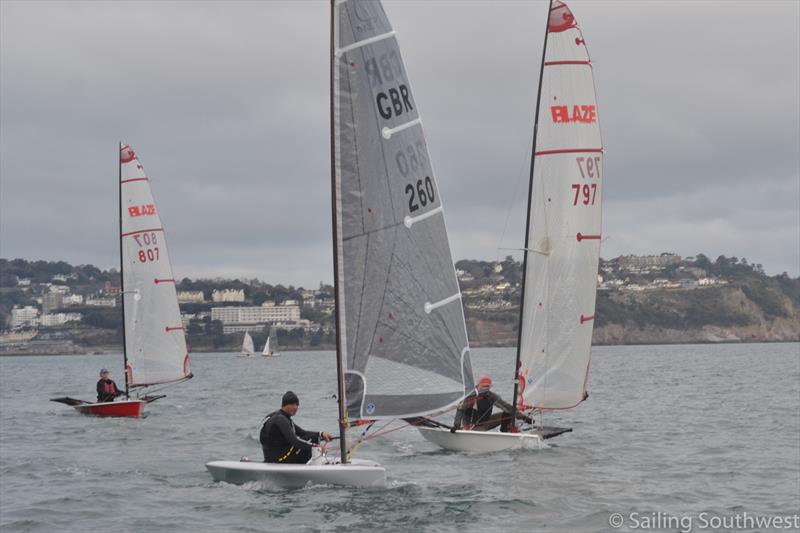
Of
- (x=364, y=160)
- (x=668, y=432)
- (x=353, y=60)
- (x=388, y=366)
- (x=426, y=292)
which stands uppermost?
(x=353, y=60)

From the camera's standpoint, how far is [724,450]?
22859mm

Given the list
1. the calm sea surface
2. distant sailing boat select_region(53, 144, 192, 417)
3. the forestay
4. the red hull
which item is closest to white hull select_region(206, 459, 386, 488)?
the calm sea surface

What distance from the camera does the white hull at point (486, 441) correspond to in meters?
20.5

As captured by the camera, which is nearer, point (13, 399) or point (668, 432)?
point (668, 432)

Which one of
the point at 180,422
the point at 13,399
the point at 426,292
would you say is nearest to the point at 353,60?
the point at 426,292

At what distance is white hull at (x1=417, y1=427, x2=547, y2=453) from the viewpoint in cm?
2048

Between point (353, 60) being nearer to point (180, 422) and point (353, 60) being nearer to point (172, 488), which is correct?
point (172, 488)

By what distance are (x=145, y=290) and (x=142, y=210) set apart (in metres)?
2.57

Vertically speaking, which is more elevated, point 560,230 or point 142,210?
point 142,210

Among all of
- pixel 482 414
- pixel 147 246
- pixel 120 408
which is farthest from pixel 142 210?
pixel 482 414

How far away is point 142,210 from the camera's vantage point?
109 ft

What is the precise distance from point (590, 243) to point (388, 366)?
329 inches

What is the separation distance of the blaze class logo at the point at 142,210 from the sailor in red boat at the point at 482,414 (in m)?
15.4

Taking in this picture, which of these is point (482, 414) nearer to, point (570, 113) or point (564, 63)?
point (570, 113)
